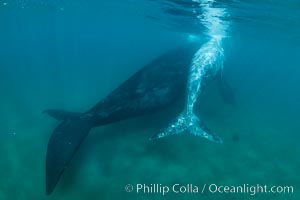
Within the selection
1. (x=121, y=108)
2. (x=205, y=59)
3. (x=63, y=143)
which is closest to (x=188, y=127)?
(x=121, y=108)

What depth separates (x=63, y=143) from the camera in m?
7.98

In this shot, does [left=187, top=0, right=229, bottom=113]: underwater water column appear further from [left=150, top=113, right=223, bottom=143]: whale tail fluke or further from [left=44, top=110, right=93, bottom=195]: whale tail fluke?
[left=44, top=110, right=93, bottom=195]: whale tail fluke

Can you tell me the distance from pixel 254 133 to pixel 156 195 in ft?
24.0

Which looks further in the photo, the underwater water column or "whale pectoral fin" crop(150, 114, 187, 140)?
the underwater water column

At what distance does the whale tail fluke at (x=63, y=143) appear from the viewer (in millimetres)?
6992

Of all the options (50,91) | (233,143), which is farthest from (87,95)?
(233,143)

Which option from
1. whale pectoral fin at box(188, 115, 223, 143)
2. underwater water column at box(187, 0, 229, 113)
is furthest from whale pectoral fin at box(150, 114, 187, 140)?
underwater water column at box(187, 0, 229, 113)

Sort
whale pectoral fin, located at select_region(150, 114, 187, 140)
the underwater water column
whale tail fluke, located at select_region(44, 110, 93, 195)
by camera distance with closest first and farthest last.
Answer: whale tail fluke, located at select_region(44, 110, 93, 195) → whale pectoral fin, located at select_region(150, 114, 187, 140) → the underwater water column

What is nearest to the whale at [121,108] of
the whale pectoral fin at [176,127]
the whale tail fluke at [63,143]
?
the whale tail fluke at [63,143]

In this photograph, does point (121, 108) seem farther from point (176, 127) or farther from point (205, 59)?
point (205, 59)

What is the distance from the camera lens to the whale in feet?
24.9

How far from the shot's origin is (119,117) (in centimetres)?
959

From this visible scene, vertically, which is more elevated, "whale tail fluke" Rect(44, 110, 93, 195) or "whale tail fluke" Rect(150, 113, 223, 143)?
"whale tail fluke" Rect(44, 110, 93, 195)

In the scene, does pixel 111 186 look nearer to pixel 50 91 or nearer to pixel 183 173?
pixel 183 173
